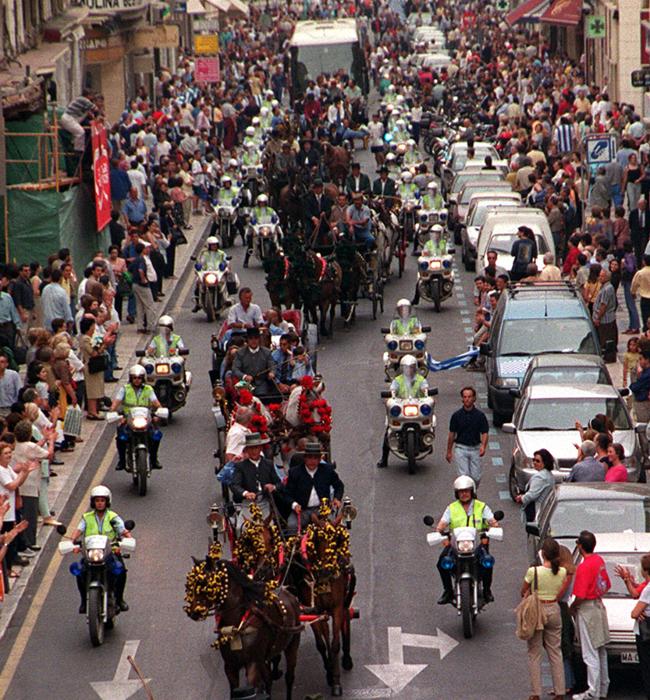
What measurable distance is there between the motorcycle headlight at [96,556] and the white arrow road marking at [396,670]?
2.54m

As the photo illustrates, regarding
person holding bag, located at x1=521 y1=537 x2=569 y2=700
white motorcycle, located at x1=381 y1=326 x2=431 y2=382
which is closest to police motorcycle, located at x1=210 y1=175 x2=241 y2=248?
white motorcycle, located at x1=381 y1=326 x2=431 y2=382

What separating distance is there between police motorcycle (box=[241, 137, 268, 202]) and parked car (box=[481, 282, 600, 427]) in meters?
16.5

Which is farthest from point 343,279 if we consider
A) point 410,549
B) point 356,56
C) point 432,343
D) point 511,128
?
point 356,56

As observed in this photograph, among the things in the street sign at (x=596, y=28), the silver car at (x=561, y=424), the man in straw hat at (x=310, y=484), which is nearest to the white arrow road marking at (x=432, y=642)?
the man in straw hat at (x=310, y=484)

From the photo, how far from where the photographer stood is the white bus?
70125 millimetres

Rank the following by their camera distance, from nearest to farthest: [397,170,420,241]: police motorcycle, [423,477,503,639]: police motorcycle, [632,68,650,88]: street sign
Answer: [423,477,503,639]: police motorcycle, [632,68,650,88]: street sign, [397,170,420,241]: police motorcycle

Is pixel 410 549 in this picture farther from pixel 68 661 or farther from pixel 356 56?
pixel 356 56

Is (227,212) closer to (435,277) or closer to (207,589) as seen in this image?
(435,277)

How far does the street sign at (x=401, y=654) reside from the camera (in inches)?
705

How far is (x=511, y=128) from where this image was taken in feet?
176

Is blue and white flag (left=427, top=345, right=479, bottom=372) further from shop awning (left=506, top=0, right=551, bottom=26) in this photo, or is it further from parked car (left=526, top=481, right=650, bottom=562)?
shop awning (left=506, top=0, right=551, bottom=26)

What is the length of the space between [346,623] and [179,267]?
80.2 feet

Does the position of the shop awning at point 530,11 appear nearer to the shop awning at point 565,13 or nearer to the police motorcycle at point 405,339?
the shop awning at point 565,13

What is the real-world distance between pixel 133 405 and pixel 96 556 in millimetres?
5901
